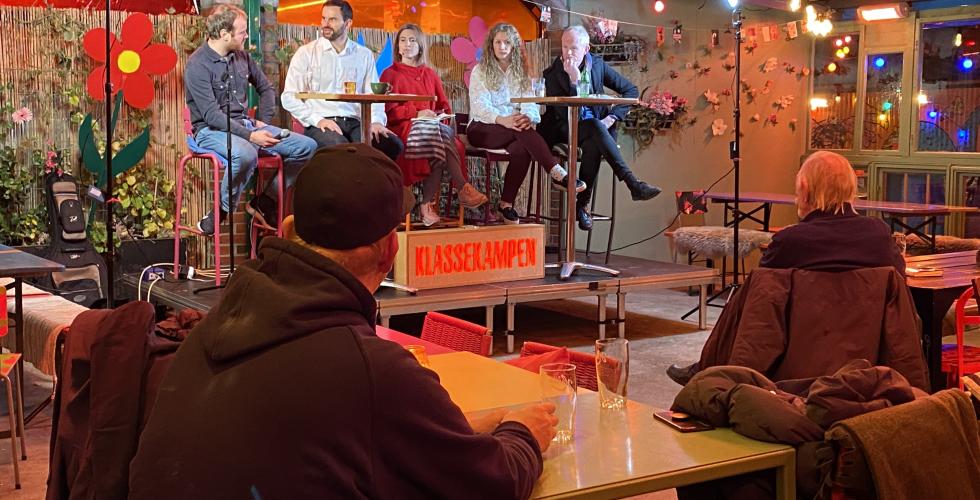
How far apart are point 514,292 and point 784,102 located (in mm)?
5307

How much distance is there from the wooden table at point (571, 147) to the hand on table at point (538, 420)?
14.4 ft

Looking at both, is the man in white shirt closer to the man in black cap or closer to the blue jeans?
the blue jeans

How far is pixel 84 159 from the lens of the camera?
7016 mm

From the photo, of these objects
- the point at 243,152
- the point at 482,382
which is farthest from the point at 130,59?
the point at 482,382

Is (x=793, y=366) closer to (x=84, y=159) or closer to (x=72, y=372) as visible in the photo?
(x=72, y=372)

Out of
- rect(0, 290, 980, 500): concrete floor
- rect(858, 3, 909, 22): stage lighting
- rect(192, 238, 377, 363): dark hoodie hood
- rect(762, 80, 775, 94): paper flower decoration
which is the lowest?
rect(0, 290, 980, 500): concrete floor

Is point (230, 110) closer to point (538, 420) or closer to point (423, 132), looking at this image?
point (423, 132)

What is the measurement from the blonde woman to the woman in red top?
21 cm

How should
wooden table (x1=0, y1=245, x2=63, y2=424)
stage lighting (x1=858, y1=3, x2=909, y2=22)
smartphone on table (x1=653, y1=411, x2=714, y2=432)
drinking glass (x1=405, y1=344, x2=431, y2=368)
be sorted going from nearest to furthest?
smartphone on table (x1=653, y1=411, x2=714, y2=432), drinking glass (x1=405, y1=344, x2=431, y2=368), wooden table (x1=0, y1=245, x2=63, y2=424), stage lighting (x1=858, y1=3, x2=909, y2=22)

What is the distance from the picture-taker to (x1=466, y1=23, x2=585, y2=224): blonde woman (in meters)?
7.31

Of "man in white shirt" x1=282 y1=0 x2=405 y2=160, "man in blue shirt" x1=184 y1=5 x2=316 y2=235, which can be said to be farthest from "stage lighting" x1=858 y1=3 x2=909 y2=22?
"man in blue shirt" x1=184 y1=5 x2=316 y2=235

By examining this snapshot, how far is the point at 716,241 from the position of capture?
8.52 meters

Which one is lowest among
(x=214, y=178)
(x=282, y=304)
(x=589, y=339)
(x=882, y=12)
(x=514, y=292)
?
(x=589, y=339)

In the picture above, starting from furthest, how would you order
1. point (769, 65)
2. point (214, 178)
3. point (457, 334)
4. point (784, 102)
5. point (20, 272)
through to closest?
point (784, 102) < point (769, 65) < point (214, 178) < point (20, 272) < point (457, 334)
